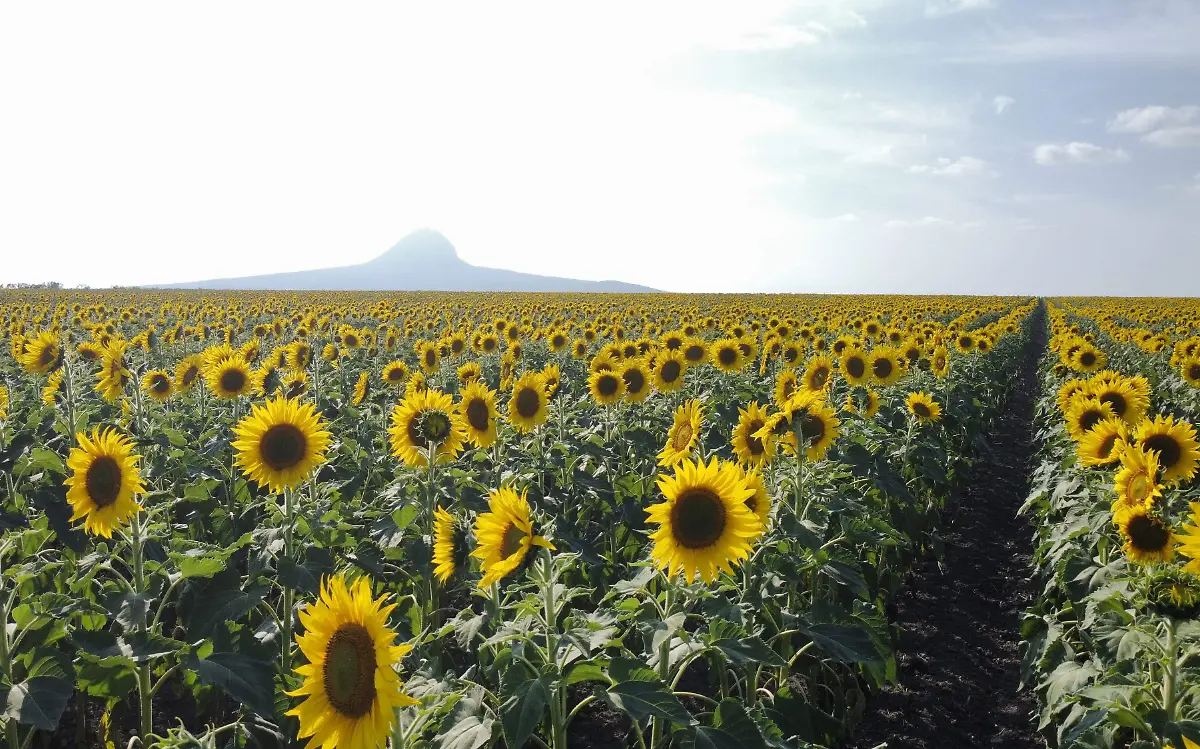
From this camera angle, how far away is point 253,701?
129 inches

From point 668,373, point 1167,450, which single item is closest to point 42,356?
point 668,373

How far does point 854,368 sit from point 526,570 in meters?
7.11

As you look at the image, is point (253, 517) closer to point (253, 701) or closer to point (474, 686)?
point (253, 701)

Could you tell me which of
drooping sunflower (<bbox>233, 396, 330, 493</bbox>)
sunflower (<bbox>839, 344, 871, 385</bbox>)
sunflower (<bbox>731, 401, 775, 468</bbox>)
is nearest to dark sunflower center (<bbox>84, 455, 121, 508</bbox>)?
drooping sunflower (<bbox>233, 396, 330, 493</bbox>)

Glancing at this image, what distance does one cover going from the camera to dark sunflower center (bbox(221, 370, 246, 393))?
27.8 feet

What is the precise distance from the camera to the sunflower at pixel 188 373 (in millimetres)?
9391

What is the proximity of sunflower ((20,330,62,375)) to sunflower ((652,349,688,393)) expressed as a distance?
747 centimetres

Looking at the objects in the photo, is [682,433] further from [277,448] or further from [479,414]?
[277,448]

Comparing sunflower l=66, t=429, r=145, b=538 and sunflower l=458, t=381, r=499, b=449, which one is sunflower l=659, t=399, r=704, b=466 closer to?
sunflower l=458, t=381, r=499, b=449

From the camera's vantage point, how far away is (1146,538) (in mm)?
4082

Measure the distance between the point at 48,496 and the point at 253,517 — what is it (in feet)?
5.99

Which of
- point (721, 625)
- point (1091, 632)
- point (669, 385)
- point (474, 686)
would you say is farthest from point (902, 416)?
point (474, 686)

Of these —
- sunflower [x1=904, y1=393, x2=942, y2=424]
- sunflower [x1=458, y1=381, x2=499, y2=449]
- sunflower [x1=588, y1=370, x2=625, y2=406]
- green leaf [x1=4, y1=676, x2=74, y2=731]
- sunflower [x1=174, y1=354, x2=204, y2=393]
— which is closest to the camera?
green leaf [x1=4, y1=676, x2=74, y2=731]

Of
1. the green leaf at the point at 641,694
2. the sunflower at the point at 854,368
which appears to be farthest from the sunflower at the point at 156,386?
the green leaf at the point at 641,694
